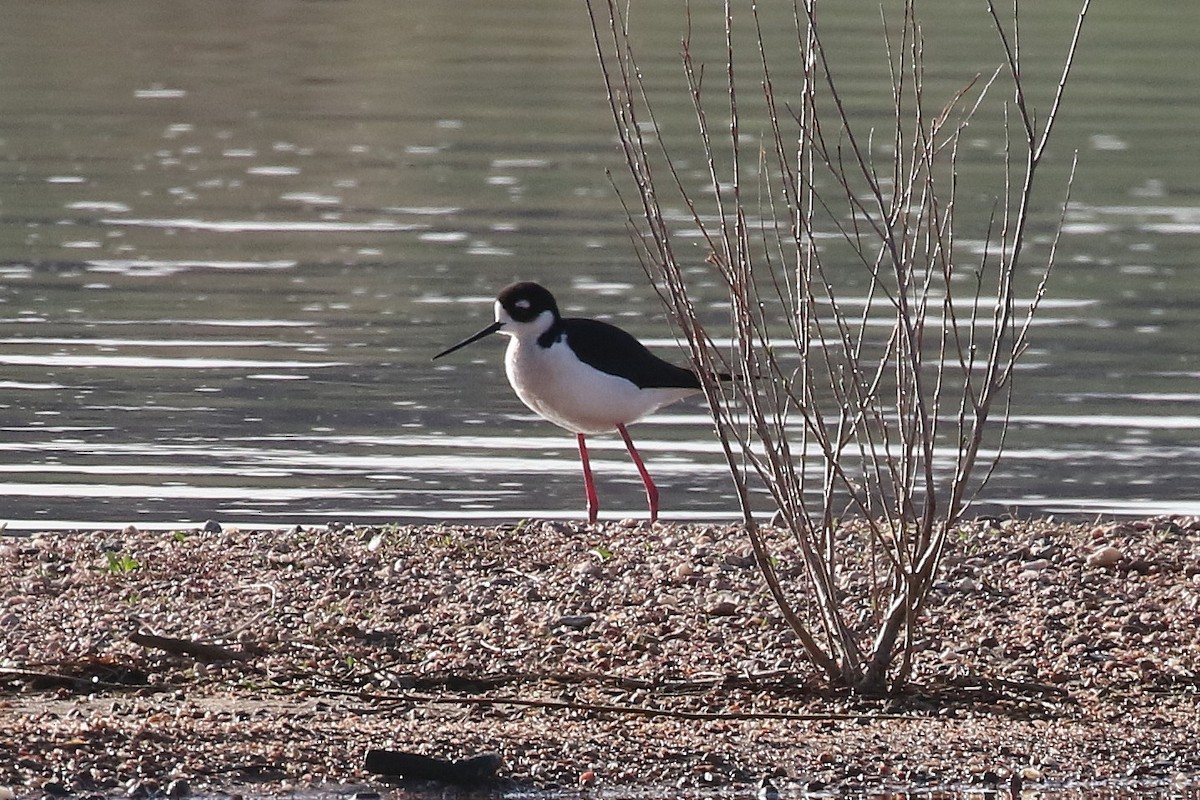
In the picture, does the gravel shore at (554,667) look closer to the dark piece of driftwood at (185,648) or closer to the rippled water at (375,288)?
the dark piece of driftwood at (185,648)

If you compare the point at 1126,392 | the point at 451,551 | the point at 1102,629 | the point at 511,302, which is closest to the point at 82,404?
the point at 511,302

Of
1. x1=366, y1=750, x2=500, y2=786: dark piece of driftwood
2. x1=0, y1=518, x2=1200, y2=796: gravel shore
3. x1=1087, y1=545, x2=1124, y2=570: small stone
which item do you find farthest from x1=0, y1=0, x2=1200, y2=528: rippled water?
x1=366, y1=750, x2=500, y2=786: dark piece of driftwood

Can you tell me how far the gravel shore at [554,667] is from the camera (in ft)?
22.5

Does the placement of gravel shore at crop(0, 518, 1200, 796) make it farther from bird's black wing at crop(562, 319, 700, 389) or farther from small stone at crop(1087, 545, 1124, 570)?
bird's black wing at crop(562, 319, 700, 389)

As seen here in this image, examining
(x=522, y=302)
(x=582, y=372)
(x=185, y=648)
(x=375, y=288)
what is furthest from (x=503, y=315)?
(x=375, y=288)

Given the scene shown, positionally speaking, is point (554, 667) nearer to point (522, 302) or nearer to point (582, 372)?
point (582, 372)

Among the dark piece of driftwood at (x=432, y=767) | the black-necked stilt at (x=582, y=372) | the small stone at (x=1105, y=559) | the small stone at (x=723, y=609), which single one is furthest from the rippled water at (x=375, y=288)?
the dark piece of driftwood at (x=432, y=767)

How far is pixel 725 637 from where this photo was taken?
8336 mm

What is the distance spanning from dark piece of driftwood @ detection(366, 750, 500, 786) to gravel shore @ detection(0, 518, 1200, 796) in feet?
0.23

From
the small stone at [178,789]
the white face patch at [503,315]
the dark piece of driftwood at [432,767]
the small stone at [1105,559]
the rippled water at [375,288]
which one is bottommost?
the rippled water at [375,288]

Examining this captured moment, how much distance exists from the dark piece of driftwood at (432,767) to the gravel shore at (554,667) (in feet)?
0.23

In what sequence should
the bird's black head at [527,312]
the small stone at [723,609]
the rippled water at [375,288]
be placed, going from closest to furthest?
the small stone at [723,609], the bird's black head at [527,312], the rippled water at [375,288]

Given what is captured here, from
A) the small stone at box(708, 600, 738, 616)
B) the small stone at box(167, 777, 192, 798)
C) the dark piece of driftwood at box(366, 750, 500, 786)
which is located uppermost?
the small stone at box(167, 777, 192, 798)

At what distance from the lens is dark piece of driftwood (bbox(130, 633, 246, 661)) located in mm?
7875
